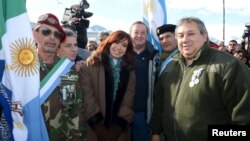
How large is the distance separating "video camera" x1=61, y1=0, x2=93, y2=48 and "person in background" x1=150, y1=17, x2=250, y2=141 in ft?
9.47

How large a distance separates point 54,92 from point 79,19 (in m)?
3.30

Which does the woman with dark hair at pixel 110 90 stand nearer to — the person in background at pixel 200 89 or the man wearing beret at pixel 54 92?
the man wearing beret at pixel 54 92

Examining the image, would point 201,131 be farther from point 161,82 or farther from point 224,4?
point 224,4

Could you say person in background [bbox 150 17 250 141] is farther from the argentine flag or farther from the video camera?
the video camera

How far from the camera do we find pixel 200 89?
336 centimetres

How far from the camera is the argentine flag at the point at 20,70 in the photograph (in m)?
2.77

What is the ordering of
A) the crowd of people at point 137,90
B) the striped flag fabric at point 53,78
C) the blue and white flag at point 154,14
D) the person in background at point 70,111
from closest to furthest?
1. the striped flag fabric at point 53,78
2. the crowd of people at point 137,90
3. the person in background at point 70,111
4. the blue and white flag at point 154,14

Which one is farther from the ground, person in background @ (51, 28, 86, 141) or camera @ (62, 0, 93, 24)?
camera @ (62, 0, 93, 24)

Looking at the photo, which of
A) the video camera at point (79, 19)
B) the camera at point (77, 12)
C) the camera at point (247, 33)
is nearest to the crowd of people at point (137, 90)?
the video camera at point (79, 19)

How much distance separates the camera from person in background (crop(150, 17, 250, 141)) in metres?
3.25

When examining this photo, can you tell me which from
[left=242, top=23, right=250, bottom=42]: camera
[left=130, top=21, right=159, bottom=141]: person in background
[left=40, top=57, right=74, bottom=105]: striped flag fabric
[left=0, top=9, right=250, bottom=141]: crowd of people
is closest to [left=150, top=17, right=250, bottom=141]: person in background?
[left=0, top=9, right=250, bottom=141]: crowd of people

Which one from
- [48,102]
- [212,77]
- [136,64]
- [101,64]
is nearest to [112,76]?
[101,64]

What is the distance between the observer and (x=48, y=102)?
338 centimetres

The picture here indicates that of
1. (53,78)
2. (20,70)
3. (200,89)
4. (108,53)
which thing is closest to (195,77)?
(200,89)
